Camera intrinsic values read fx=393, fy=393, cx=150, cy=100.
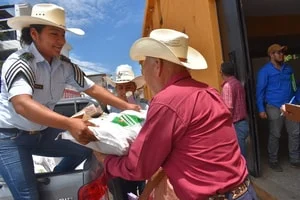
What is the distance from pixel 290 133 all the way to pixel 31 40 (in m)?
4.79

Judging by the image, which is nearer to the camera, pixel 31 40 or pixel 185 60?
pixel 185 60

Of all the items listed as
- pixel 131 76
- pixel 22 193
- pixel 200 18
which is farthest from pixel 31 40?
pixel 200 18

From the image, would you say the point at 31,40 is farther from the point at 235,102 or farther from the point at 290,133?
the point at 290,133

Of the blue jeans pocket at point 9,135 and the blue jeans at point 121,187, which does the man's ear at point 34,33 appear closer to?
the blue jeans pocket at point 9,135

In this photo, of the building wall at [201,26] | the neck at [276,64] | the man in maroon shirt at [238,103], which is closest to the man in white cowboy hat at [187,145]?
the man in maroon shirt at [238,103]

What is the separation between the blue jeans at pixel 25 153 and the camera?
2.32m

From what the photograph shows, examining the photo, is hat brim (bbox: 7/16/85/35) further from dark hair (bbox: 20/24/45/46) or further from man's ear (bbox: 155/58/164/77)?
man's ear (bbox: 155/58/164/77)

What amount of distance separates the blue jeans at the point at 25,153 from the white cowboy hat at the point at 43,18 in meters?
0.69

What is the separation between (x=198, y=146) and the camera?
1.97 m

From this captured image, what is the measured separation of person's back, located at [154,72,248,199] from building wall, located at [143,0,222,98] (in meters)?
4.96

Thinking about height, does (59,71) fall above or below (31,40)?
below

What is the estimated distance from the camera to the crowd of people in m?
1.96

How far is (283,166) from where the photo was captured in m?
6.34

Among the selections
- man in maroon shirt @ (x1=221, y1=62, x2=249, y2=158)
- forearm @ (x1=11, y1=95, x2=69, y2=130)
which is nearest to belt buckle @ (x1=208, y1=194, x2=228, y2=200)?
forearm @ (x1=11, y1=95, x2=69, y2=130)
